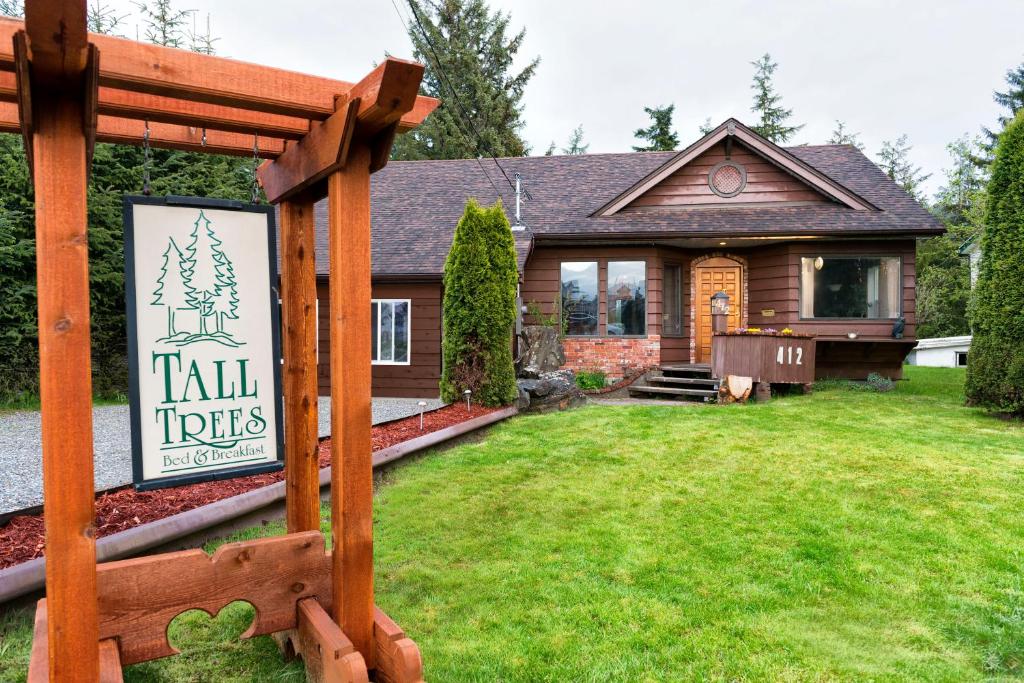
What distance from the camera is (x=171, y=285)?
96.4 inches

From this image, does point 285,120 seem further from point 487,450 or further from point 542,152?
point 542,152

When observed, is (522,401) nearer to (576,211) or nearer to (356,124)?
(576,211)

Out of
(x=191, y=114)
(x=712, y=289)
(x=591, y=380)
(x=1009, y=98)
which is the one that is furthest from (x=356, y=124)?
(x=1009, y=98)

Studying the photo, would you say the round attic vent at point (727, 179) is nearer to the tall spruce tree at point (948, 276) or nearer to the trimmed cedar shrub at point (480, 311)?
the trimmed cedar shrub at point (480, 311)

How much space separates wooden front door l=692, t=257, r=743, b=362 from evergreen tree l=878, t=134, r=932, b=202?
30871 millimetres

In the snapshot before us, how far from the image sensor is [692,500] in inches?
190

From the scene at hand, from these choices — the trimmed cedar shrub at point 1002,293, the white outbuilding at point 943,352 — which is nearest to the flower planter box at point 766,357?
the trimmed cedar shrub at point 1002,293

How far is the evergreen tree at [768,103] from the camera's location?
3341cm

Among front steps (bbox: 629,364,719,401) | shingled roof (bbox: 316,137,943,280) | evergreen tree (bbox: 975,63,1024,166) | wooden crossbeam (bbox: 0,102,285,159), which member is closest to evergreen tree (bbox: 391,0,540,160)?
shingled roof (bbox: 316,137,943,280)

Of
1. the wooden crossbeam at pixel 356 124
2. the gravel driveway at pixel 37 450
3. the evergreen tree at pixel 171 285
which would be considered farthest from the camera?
the gravel driveway at pixel 37 450

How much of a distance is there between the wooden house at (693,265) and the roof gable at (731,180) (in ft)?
0.08

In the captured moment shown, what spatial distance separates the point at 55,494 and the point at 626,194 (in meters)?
12.1

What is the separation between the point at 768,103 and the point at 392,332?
30.0 m

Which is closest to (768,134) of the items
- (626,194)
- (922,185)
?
(922,185)
